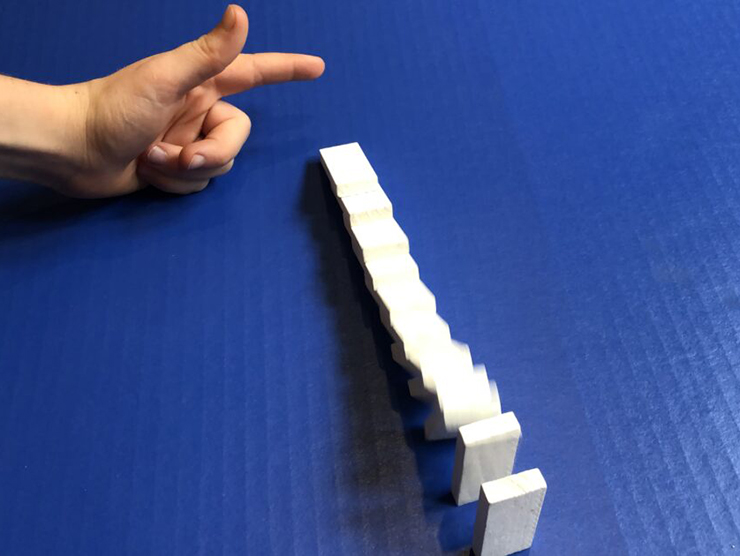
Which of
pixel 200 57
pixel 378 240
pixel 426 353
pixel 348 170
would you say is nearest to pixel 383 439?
pixel 426 353

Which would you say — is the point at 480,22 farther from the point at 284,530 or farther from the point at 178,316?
the point at 284,530

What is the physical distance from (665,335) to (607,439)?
13 centimetres

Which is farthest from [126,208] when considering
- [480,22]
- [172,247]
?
[480,22]

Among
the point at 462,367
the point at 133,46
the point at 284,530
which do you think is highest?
the point at 133,46

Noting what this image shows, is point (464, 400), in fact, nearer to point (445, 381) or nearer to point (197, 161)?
point (445, 381)

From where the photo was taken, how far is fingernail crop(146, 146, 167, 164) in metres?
0.78

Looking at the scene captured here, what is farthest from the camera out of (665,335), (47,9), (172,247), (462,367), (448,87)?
(47,9)

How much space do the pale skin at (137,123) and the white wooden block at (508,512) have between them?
1.55 ft

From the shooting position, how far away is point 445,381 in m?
0.58

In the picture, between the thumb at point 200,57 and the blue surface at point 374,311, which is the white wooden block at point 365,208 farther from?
the thumb at point 200,57

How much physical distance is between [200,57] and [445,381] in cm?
40

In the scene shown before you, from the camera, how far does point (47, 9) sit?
1072 millimetres

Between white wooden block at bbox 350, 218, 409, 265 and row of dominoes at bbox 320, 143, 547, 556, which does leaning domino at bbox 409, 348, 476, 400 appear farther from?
white wooden block at bbox 350, 218, 409, 265

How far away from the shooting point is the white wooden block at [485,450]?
52 cm
